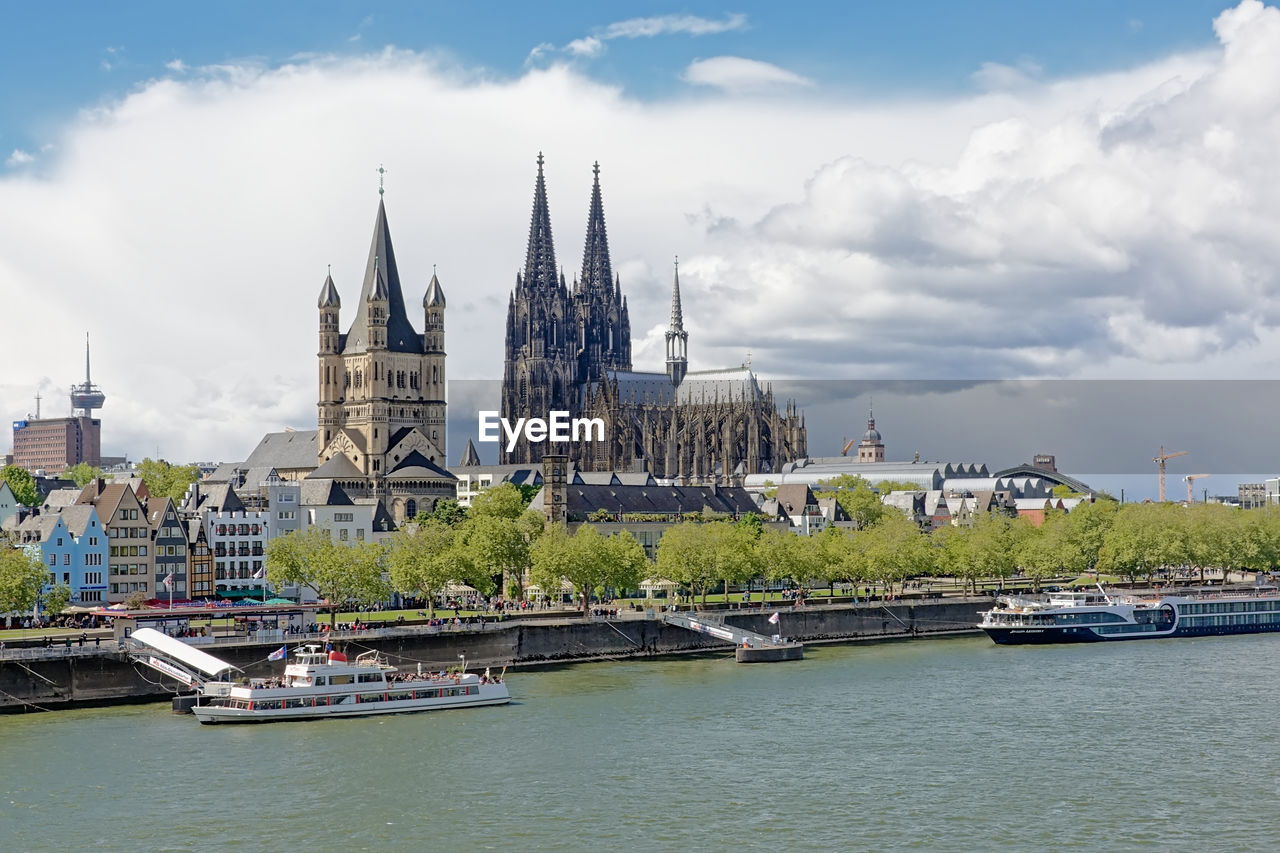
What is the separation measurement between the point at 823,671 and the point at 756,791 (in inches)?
1436

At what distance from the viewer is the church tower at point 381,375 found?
182 m

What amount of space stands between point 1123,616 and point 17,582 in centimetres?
7132

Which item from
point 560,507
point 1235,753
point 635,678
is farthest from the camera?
point 560,507

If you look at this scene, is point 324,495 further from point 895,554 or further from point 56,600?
point 56,600

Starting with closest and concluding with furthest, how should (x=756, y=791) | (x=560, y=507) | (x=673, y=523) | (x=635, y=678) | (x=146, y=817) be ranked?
(x=146, y=817)
(x=756, y=791)
(x=635, y=678)
(x=560, y=507)
(x=673, y=523)

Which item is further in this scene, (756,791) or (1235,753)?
(1235,753)

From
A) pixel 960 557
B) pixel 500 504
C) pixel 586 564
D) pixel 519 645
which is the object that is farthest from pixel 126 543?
pixel 960 557

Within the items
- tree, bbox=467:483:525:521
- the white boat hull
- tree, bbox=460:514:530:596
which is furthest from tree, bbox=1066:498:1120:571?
the white boat hull

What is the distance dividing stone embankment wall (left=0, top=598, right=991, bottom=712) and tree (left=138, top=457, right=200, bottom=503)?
218 feet

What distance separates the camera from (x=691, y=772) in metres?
62.7

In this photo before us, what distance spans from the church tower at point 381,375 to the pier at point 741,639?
7609 cm

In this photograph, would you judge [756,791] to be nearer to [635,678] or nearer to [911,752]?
[911,752]

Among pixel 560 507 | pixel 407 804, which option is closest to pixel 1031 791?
pixel 407 804

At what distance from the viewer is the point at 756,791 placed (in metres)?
59.4
